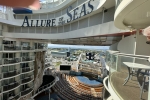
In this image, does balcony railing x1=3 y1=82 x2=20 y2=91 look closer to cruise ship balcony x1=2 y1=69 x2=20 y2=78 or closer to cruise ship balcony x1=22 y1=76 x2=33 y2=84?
cruise ship balcony x1=2 y1=69 x2=20 y2=78

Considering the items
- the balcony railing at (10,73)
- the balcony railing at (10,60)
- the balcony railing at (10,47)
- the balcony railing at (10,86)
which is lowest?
the balcony railing at (10,86)

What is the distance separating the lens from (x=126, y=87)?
306 cm

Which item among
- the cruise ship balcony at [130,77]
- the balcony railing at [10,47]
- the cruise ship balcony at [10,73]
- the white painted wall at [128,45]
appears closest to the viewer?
the cruise ship balcony at [130,77]

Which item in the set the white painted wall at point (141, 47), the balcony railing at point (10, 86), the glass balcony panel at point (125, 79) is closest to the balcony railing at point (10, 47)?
the balcony railing at point (10, 86)

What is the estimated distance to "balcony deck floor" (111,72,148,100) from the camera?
8.64ft

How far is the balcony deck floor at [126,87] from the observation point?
8.64 ft

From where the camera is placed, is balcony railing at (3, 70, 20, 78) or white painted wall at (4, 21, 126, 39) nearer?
white painted wall at (4, 21, 126, 39)

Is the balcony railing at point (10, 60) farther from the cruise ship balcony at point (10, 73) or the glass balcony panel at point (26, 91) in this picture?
the glass balcony panel at point (26, 91)

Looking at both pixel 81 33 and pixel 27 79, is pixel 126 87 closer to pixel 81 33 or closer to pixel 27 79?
pixel 81 33

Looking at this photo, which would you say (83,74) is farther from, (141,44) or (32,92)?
(141,44)

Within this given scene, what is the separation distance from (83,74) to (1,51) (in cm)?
1634

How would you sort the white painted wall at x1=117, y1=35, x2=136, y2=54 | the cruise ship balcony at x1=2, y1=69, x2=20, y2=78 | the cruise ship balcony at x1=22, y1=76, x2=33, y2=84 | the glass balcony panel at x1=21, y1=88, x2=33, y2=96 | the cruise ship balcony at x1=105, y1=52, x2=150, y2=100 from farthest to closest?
the cruise ship balcony at x1=22, y1=76, x2=33, y2=84 → the glass balcony panel at x1=21, y1=88, x2=33, y2=96 → the cruise ship balcony at x1=2, y1=69, x2=20, y2=78 → the white painted wall at x1=117, y1=35, x2=136, y2=54 → the cruise ship balcony at x1=105, y1=52, x2=150, y2=100

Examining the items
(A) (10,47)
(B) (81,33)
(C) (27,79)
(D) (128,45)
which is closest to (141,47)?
(D) (128,45)

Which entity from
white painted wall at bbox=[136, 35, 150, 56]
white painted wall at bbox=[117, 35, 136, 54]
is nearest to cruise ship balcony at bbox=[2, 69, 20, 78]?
white painted wall at bbox=[117, 35, 136, 54]
